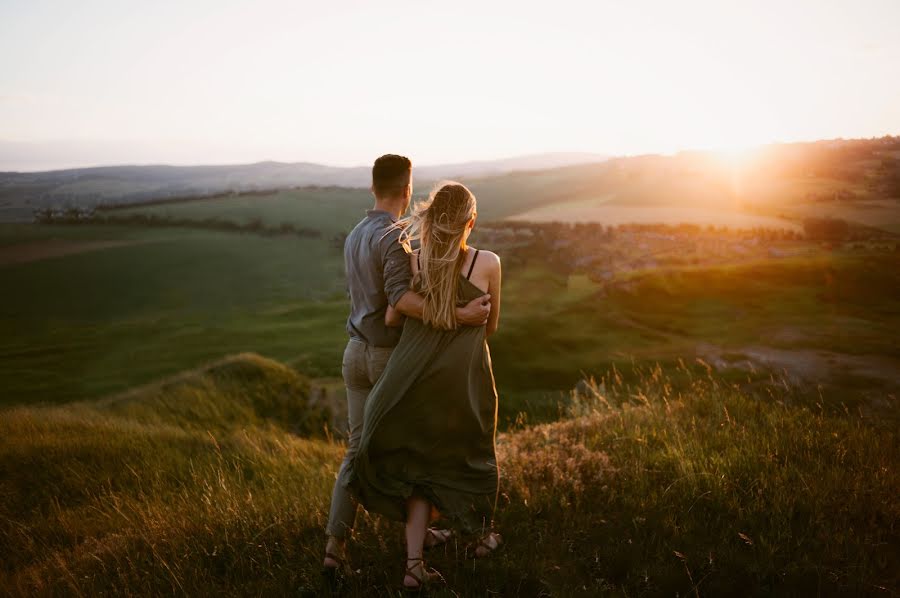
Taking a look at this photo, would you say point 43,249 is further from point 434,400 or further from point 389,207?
point 434,400

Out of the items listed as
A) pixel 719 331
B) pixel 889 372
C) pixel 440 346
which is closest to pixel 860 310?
pixel 889 372

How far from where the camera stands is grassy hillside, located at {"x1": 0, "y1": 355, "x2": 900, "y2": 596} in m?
3.48

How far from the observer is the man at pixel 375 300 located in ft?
12.5

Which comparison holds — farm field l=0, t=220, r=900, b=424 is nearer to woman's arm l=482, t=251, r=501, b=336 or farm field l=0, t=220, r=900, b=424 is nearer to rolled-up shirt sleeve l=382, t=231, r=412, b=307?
woman's arm l=482, t=251, r=501, b=336

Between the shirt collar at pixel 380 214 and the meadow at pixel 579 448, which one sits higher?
the shirt collar at pixel 380 214

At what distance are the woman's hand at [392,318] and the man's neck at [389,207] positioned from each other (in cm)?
73

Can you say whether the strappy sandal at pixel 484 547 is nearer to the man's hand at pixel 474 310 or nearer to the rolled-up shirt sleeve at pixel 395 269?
the man's hand at pixel 474 310

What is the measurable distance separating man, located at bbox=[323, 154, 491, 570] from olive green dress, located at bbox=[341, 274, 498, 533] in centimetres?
19

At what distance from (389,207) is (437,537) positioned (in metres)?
2.68

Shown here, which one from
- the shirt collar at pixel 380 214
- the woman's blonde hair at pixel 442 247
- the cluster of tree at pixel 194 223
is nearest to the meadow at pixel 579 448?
the woman's blonde hair at pixel 442 247

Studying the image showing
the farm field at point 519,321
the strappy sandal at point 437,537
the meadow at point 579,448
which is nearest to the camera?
the meadow at point 579,448

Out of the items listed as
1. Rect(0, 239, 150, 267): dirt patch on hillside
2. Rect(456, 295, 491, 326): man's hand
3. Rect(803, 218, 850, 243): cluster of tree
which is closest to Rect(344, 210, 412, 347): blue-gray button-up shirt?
Rect(456, 295, 491, 326): man's hand

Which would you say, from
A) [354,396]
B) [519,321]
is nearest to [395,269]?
[354,396]

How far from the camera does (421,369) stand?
3.79 metres
